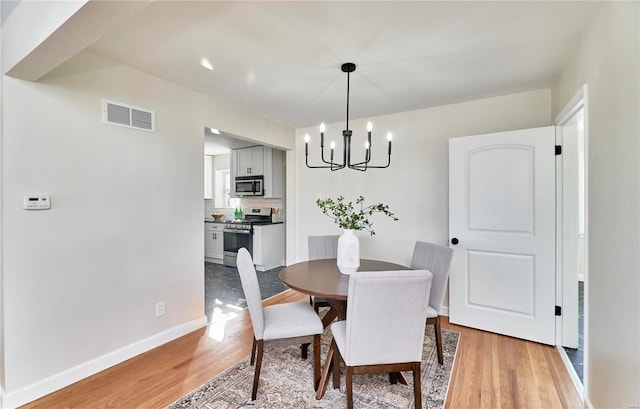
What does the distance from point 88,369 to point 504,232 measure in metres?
3.57

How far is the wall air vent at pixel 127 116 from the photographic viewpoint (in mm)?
2219

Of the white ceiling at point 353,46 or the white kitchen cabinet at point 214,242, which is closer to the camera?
the white ceiling at point 353,46

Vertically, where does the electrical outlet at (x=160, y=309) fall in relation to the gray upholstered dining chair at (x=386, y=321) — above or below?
below

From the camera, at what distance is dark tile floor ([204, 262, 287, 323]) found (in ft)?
11.2

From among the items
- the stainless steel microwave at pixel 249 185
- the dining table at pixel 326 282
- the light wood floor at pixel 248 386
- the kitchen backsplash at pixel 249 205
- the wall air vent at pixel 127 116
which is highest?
the wall air vent at pixel 127 116

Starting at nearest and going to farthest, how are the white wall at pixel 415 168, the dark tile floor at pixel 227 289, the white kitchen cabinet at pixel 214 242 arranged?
the white wall at pixel 415 168 → the dark tile floor at pixel 227 289 → the white kitchen cabinet at pixel 214 242

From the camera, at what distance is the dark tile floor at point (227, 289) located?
3412mm

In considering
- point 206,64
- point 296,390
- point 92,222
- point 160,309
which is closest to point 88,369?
point 160,309

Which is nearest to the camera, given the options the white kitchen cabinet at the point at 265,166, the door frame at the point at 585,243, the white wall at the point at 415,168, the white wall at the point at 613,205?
the white wall at the point at 613,205

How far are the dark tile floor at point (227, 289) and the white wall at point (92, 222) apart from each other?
54 centimetres

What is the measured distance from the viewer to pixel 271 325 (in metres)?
1.93

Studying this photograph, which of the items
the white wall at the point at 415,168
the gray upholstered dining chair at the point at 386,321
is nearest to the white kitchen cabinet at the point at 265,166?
the white wall at the point at 415,168

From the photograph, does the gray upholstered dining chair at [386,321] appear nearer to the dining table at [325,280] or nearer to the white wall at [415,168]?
the dining table at [325,280]

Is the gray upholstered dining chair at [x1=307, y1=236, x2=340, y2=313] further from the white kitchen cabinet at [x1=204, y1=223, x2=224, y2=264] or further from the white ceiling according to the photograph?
the white kitchen cabinet at [x1=204, y1=223, x2=224, y2=264]
